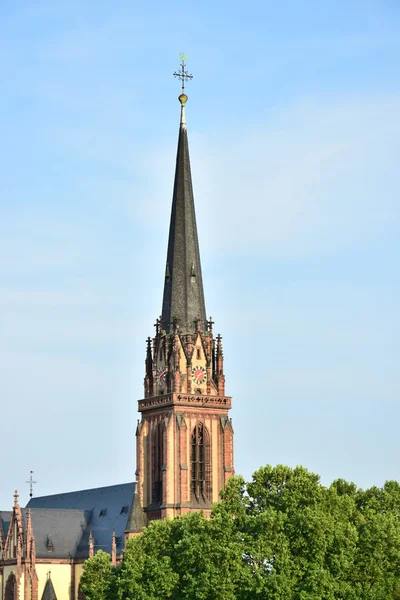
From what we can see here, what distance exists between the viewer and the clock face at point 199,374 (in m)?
164

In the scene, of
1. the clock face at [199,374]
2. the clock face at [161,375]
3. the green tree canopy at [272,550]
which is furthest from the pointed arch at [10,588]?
the green tree canopy at [272,550]

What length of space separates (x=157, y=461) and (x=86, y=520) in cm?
1481

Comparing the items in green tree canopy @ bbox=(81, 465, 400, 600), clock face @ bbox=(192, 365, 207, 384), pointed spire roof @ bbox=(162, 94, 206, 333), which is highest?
pointed spire roof @ bbox=(162, 94, 206, 333)

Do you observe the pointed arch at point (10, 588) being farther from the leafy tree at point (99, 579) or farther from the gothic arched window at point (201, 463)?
the leafy tree at point (99, 579)

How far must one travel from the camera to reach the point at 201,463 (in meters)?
161

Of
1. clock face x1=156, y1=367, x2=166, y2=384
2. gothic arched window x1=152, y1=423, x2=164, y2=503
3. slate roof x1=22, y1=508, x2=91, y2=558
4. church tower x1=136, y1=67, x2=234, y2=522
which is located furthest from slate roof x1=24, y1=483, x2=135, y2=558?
clock face x1=156, y1=367, x2=166, y2=384

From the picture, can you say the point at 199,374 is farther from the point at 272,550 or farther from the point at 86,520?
the point at 272,550

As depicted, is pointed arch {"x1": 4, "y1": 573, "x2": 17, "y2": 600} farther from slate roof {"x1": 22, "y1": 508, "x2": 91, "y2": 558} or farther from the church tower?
the church tower

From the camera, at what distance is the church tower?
15938 cm

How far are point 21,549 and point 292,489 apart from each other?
4964 cm

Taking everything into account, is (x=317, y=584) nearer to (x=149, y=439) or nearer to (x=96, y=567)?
(x=96, y=567)

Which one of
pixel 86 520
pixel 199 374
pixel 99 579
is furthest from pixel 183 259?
pixel 99 579

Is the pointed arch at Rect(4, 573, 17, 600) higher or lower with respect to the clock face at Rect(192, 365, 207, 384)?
lower

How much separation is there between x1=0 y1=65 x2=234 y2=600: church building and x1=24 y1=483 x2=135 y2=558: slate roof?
0.11m
